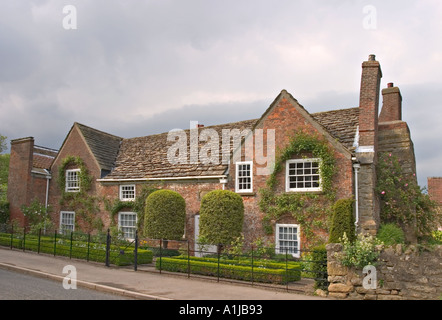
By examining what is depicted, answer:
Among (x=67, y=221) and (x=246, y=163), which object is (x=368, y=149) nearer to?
(x=246, y=163)

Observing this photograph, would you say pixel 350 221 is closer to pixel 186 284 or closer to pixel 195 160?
pixel 186 284

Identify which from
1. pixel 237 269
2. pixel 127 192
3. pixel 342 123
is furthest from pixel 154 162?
pixel 237 269

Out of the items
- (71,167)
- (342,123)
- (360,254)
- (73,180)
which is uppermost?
(342,123)

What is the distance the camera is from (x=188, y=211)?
2175 cm

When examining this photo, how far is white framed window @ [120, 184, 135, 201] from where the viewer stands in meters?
24.5

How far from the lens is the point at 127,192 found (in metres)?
24.7

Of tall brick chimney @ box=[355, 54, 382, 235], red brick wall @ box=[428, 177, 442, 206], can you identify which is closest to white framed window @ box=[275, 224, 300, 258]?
tall brick chimney @ box=[355, 54, 382, 235]

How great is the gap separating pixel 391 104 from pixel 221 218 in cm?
1290

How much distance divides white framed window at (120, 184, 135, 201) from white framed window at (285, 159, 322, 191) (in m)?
10.5

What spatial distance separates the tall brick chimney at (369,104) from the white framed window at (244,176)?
18.5ft

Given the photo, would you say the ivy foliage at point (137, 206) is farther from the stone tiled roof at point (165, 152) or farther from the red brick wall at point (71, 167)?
the red brick wall at point (71, 167)

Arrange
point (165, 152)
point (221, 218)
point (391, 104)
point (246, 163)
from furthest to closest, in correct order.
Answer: point (165, 152), point (391, 104), point (246, 163), point (221, 218)

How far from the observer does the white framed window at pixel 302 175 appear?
18438 millimetres
